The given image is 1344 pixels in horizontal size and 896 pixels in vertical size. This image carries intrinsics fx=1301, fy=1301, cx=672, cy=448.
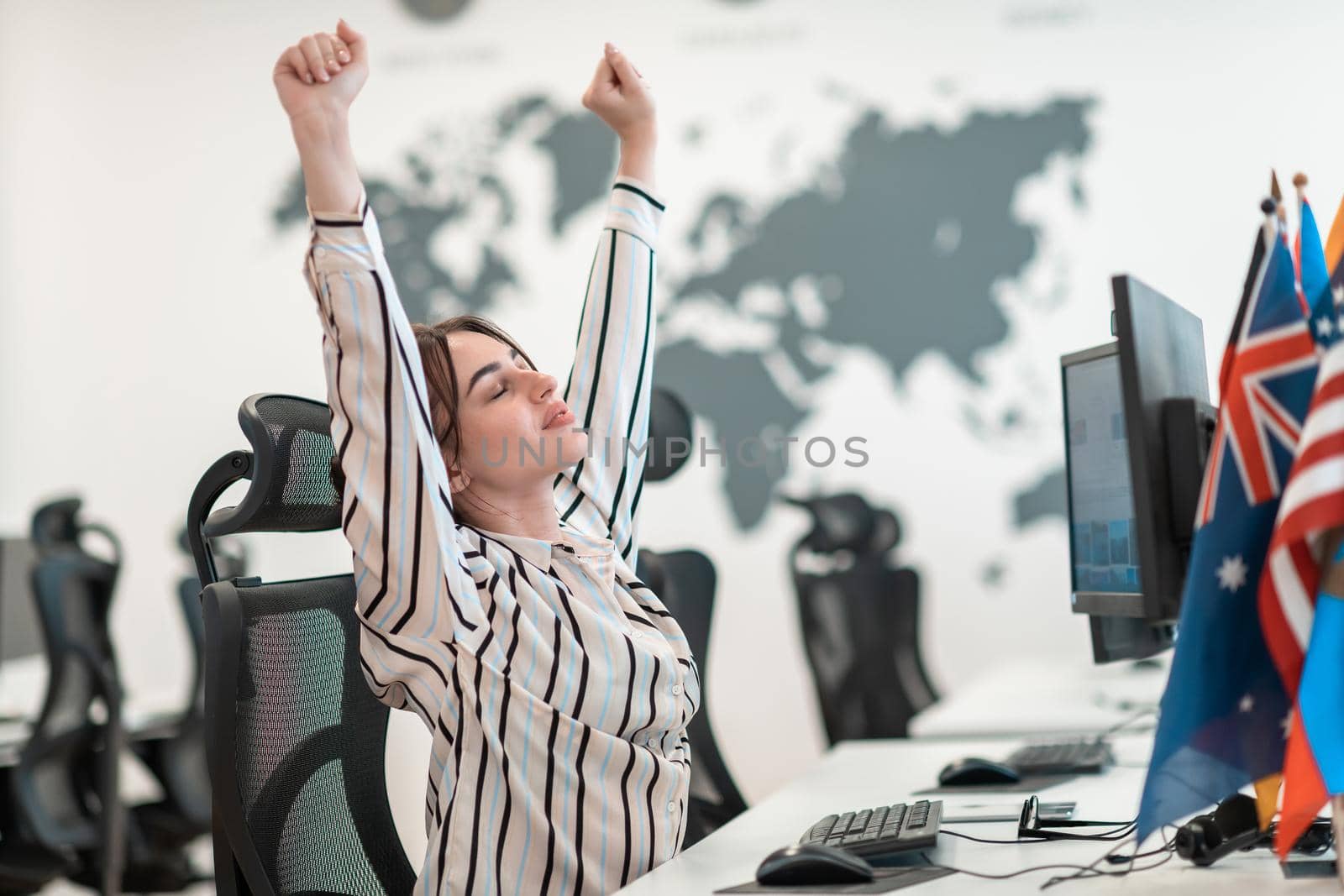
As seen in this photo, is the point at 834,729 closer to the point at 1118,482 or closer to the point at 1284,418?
the point at 1118,482

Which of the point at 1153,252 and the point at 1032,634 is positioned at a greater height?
the point at 1153,252

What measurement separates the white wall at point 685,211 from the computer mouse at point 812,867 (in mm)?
3139

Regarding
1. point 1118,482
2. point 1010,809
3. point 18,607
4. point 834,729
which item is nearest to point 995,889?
point 1010,809

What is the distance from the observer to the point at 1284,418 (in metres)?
1.09

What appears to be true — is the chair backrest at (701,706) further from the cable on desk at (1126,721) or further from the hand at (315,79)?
the hand at (315,79)

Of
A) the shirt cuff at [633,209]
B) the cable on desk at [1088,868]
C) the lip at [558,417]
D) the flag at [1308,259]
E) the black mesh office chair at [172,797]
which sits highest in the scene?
the shirt cuff at [633,209]

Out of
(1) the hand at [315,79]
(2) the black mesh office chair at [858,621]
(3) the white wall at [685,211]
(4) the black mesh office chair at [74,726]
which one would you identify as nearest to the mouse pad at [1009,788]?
(1) the hand at [315,79]

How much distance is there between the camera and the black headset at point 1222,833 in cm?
118

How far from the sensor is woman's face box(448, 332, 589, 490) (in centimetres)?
142

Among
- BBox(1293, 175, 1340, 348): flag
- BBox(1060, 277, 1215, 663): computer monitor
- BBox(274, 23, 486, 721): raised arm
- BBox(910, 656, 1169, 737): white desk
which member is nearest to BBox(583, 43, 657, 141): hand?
BBox(274, 23, 486, 721): raised arm

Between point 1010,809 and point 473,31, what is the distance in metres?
4.08

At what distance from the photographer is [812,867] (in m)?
1.17

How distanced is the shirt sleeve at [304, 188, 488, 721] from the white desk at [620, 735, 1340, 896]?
349mm

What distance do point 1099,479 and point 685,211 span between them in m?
3.32
